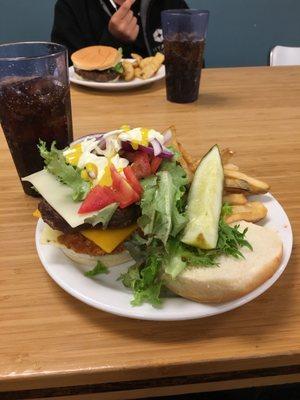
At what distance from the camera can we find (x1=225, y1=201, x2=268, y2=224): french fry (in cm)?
89

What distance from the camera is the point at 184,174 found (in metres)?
0.94

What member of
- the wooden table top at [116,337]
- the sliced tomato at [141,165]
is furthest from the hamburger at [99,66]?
the sliced tomato at [141,165]

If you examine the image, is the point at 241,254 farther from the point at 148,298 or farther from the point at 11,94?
the point at 11,94

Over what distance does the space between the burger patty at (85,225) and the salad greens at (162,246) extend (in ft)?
0.13

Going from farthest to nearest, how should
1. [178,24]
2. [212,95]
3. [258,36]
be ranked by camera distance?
1. [258,36]
2. [212,95]
3. [178,24]

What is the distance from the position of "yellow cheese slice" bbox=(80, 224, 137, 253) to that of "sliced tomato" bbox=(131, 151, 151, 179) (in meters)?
0.14

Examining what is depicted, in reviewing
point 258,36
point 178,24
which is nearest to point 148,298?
point 178,24

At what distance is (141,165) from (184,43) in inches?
37.5

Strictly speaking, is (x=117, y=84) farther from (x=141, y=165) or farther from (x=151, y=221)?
(x=151, y=221)

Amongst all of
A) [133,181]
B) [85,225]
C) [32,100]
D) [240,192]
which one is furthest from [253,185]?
[32,100]

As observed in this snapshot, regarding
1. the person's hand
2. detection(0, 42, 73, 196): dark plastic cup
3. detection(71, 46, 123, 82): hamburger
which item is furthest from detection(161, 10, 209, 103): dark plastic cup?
the person's hand

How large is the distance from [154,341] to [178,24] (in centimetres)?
136

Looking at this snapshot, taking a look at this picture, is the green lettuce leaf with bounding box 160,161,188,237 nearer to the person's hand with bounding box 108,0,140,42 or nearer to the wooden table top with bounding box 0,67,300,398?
the wooden table top with bounding box 0,67,300,398

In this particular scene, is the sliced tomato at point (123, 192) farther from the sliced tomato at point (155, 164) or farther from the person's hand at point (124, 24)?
the person's hand at point (124, 24)
